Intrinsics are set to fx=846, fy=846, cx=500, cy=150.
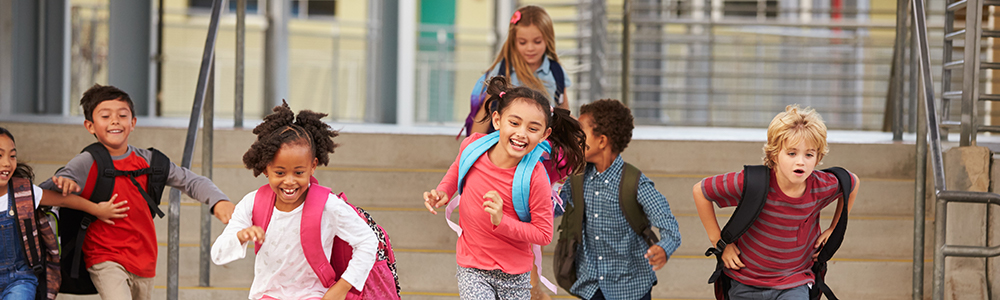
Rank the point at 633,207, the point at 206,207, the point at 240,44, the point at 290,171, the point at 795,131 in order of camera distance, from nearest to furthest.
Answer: the point at 290,171 < the point at 795,131 < the point at 633,207 < the point at 206,207 < the point at 240,44

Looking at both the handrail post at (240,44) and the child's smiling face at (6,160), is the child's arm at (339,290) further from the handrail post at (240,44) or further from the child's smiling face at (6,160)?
the handrail post at (240,44)

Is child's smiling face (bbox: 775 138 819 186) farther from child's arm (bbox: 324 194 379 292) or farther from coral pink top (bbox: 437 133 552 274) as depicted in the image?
child's arm (bbox: 324 194 379 292)

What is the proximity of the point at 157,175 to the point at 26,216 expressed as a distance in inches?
18.3

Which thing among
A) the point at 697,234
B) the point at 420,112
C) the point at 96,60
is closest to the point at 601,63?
the point at 697,234

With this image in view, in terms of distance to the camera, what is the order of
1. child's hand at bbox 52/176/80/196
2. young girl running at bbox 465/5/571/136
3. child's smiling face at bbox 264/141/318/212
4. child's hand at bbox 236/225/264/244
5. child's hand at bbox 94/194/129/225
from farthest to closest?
young girl running at bbox 465/5/571/136 → child's hand at bbox 94/194/129/225 → child's hand at bbox 52/176/80/196 → child's smiling face at bbox 264/141/318/212 → child's hand at bbox 236/225/264/244

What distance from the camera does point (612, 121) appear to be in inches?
129

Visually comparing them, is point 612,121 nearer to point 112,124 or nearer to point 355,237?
point 355,237

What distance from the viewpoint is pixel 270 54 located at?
1000cm

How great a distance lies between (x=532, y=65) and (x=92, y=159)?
186cm

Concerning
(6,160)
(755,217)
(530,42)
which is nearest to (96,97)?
(6,160)

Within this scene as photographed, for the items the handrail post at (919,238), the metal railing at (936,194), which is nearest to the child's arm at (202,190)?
the metal railing at (936,194)

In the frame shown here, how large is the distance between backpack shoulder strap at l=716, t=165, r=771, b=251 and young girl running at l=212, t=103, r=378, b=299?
1.18 meters

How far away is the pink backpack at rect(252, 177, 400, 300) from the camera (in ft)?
8.04

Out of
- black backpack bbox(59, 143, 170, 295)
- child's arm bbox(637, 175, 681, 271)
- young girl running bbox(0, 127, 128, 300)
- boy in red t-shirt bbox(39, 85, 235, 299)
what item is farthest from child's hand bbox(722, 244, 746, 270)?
young girl running bbox(0, 127, 128, 300)
